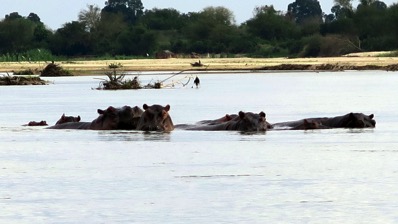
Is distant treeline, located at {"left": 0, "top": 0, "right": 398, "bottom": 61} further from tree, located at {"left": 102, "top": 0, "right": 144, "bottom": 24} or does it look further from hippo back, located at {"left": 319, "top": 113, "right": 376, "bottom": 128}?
hippo back, located at {"left": 319, "top": 113, "right": 376, "bottom": 128}

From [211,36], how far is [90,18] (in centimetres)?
1343

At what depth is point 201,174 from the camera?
14523 mm

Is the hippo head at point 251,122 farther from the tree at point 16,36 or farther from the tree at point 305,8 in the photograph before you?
the tree at point 305,8

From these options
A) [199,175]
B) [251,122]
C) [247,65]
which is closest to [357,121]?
[251,122]

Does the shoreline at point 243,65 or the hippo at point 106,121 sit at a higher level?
the hippo at point 106,121

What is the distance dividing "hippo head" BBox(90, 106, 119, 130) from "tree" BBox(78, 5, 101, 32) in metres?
79.8

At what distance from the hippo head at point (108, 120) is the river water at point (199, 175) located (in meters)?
0.26

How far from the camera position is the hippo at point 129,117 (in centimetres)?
2127

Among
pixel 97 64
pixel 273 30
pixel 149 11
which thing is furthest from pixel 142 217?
pixel 149 11

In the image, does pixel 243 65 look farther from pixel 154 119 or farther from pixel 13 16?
pixel 13 16

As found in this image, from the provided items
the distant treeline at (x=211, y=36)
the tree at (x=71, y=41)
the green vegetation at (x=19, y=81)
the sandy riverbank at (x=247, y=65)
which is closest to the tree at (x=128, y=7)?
the distant treeline at (x=211, y=36)

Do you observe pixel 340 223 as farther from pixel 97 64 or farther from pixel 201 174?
pixel 97 64

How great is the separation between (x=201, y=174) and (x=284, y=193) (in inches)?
82.6

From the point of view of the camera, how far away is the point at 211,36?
317ft
